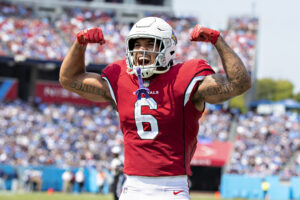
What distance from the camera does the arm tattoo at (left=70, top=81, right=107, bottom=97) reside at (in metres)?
3.89

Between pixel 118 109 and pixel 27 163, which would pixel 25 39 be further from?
pixel 118 109

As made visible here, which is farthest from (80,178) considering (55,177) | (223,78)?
(223,78)

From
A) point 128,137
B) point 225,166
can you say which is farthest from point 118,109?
point 225,166

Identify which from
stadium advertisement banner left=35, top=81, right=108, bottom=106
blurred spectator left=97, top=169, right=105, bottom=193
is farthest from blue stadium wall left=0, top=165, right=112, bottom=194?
stadium advertisement banner left=35, top=81, right=108, bottom=106

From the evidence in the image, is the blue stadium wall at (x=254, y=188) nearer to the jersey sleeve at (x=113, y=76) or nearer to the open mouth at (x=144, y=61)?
the jersey sleeve at (x=113, y=76)

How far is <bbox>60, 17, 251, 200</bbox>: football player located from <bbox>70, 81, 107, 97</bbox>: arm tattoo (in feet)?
0.68

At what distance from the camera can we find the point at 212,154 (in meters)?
24.3

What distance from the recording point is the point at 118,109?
3756mm

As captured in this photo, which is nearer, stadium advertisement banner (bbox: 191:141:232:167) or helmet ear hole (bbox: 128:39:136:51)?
helmet ear hole (bbox: 128:39:136:51)

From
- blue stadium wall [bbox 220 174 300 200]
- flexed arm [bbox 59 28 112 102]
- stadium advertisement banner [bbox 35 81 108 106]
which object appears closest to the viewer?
flexed arm [bbox 59 28 112 102]

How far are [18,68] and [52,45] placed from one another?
2899 millimetres

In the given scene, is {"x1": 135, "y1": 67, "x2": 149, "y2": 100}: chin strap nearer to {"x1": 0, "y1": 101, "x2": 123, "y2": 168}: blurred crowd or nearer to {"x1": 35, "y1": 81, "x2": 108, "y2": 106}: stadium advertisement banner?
{"x1": 0, "y1": 101, "x2": 123, "y2": 168}: blurred crowd

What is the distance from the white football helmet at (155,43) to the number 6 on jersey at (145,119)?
0.18 m

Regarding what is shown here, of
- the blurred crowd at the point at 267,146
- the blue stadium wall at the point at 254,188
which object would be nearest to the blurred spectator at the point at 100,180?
the blue stadium wall at the point at 254,188
